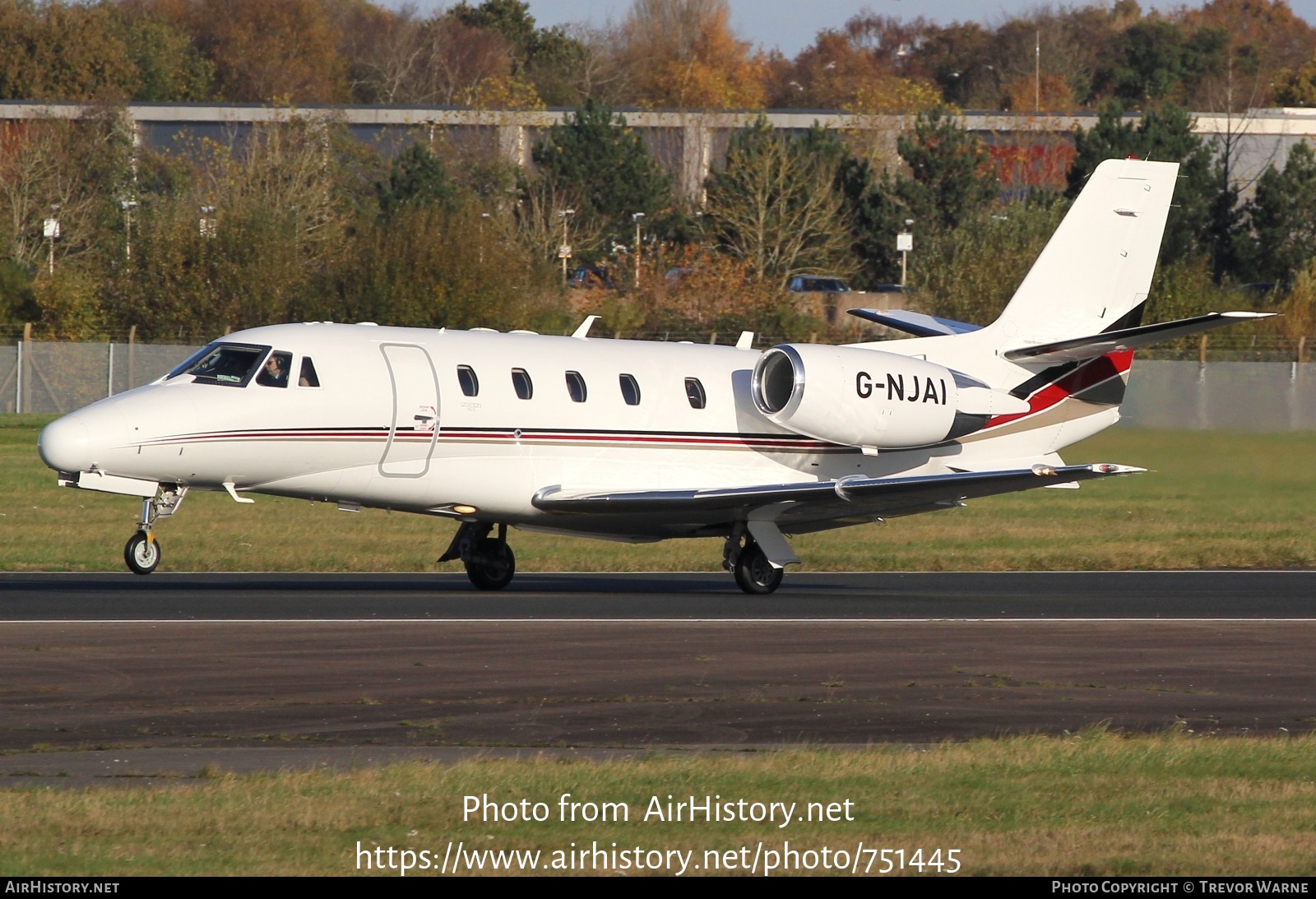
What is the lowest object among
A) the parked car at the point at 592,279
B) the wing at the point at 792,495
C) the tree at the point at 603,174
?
the wing at the point at 792,495

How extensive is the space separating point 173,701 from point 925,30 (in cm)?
18154

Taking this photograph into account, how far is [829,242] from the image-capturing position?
81.1 metres

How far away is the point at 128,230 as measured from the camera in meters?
69.6

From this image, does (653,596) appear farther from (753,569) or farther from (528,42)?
(528,42)

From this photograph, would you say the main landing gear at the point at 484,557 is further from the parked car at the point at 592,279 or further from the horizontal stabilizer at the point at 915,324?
the parked car at the point at 592,279

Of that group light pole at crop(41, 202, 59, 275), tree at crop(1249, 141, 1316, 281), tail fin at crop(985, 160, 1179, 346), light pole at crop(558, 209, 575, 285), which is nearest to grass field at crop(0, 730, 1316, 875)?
tail fin at crop(985, 160, 1179, 346)

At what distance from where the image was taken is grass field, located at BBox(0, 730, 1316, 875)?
355 inches

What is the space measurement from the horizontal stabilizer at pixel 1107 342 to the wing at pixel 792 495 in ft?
5.73

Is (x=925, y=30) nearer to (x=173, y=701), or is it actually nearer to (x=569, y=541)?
(x=569, y=541)

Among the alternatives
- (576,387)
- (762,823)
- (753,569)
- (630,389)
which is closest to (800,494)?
(753,569)

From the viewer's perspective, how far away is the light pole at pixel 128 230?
65438 mm

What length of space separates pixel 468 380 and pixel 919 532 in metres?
13.5

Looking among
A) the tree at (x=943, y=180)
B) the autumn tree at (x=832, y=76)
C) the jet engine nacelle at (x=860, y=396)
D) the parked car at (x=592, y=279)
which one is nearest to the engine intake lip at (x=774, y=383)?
the jet engine nacelle at (x=860, y=396)

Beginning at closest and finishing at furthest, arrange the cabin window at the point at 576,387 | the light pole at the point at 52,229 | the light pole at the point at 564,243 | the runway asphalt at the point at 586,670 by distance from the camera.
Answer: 1. the runway asphalt at the point at 586,670
2. the cabin window at the point at 576,387
3. the light pole at the point at 52,229
4. the light pole at the point at 564,243
